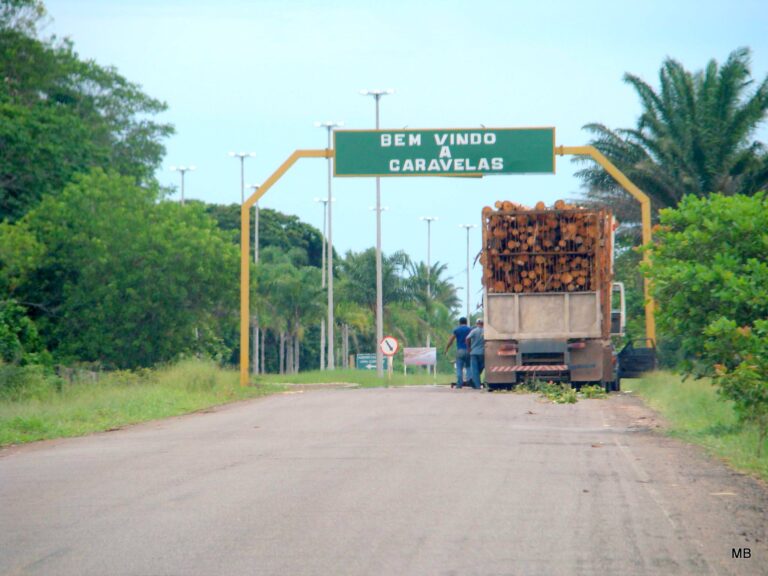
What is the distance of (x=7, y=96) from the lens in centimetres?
3919

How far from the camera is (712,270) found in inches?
669

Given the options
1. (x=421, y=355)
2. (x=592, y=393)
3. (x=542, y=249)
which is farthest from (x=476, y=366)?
(x=421, y=355)

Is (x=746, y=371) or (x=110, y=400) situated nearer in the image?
(x=746, y=371)

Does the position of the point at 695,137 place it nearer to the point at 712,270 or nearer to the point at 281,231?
the point at 712,270

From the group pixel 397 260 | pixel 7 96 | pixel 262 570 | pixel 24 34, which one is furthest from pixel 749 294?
pixel 397 260

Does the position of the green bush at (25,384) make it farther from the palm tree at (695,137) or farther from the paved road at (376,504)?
the palm tree at (695,137)

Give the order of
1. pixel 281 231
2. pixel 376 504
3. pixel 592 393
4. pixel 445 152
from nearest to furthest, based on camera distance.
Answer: pixel 376 504 < pixel 592 393 < pixel 445 152 < pixel 281 231

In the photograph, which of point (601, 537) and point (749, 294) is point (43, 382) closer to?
point (749, 294)

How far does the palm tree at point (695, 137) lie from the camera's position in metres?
35.2

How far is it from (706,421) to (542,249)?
30.5 feet

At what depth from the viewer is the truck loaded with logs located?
84.6 feet

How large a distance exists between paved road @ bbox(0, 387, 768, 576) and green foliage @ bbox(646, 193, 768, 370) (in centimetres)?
240

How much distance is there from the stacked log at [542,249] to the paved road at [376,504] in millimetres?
9902

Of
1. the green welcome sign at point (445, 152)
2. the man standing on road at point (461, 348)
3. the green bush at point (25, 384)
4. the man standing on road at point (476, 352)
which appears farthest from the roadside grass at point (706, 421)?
the green bush at point (25, 384)
